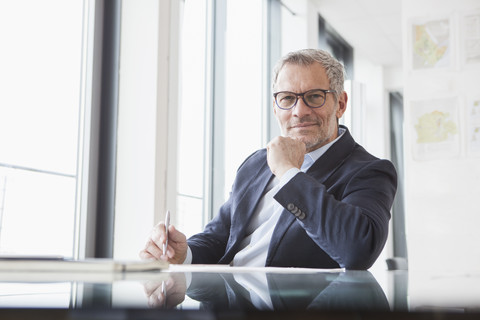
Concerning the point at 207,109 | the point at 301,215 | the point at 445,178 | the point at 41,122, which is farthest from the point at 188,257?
the point at 445,178

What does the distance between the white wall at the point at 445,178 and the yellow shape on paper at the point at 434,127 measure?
0.09ft

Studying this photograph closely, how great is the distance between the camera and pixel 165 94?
238 cm

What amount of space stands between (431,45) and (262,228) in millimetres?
2417

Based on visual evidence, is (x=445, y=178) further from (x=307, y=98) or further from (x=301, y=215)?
(x=301, y=215)

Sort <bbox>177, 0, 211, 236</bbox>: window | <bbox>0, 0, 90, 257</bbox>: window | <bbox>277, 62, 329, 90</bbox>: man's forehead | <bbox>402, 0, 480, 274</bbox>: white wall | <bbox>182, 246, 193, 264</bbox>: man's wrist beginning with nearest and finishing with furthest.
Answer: <bbox>182, 246, 193, 264</bbox>: man's wrist < <bbox>277, 62, 329, 90</bbox>: man's forehead < <bbox>0, 0, 90, 257</bbox>: window < <bbox>177, 0, 211, 236</bbox>: window < <bbox>402, 0, 480, 274</bbox>: white wall

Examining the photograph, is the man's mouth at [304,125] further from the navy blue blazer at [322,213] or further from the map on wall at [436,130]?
the map on wall at [436,130]

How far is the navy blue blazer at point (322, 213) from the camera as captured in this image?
4.19 ft

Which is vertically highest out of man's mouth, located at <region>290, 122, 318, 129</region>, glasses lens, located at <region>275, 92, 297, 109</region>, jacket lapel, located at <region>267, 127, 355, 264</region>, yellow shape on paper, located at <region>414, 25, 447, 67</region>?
yellow shape on paper, located at <region>414, 25, 447, 67</region>

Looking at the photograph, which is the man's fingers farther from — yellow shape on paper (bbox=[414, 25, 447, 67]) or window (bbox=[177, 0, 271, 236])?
yellow shape on paper (bbox=[414, 25, 447, 67])

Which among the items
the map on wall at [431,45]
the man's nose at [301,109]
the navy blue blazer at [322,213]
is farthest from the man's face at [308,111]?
the map on wall at [431,45]

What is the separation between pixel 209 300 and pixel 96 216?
2052 mm

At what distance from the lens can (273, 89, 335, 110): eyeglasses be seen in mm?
1681

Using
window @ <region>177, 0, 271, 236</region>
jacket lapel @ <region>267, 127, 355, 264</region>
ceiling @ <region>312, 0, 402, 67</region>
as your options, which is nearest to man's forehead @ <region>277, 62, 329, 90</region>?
jacket lapel @ <region>267, 127, 355, 264</region>

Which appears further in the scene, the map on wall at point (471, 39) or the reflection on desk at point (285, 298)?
the map on wall at point (471, 39)
